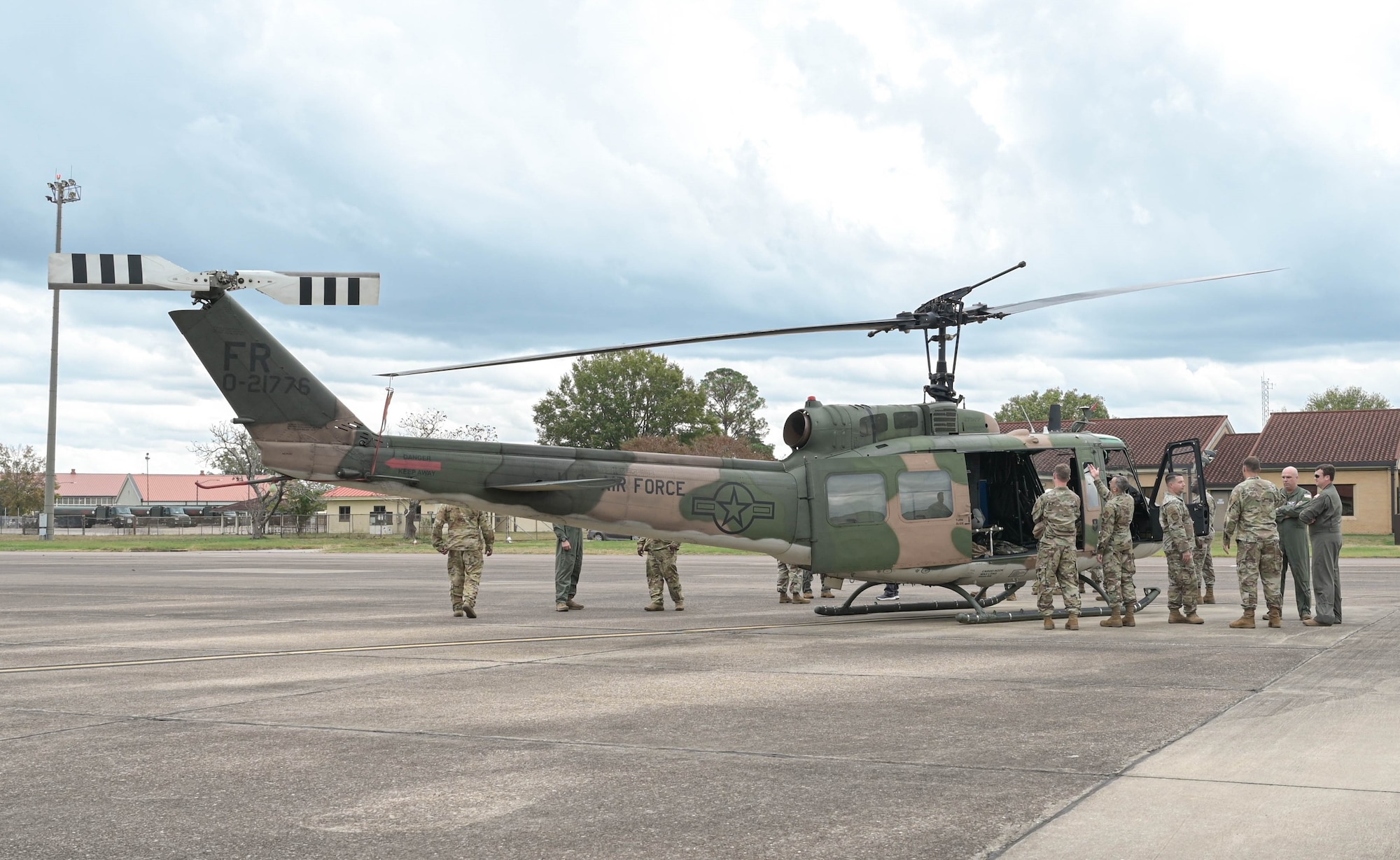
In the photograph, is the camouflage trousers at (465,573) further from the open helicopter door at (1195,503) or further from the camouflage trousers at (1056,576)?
the open helicopter door at (1195,503)

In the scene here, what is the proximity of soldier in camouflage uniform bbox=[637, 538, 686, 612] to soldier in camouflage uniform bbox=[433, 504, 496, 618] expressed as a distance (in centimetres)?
215

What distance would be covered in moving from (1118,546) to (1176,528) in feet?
2.36

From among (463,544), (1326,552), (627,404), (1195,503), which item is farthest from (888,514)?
(627,404)

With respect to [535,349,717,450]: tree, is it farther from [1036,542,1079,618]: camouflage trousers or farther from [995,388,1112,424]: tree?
[1036,542,1079,618]: camouflage trousers

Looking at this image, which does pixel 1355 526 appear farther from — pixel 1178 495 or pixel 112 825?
pixel 112 825

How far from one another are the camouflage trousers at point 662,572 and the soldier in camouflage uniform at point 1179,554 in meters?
6.19

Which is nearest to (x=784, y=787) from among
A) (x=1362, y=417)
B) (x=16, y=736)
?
(x=16, y=736)

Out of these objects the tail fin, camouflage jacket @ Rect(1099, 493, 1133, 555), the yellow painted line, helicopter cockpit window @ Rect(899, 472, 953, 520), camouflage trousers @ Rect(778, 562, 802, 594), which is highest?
the tail fin

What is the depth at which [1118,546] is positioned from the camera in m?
13.7

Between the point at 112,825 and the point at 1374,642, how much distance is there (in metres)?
10.7

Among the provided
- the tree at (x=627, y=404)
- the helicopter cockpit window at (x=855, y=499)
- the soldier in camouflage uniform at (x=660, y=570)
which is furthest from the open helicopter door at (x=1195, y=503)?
the tree at (x=627, y=404)

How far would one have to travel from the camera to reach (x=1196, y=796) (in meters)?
4.94

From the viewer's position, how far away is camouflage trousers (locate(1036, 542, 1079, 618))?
500 inches

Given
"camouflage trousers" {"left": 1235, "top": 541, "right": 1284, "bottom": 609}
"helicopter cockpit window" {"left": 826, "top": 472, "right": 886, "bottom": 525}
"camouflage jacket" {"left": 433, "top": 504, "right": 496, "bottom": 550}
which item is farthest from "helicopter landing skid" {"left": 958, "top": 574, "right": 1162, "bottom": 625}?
"camouflage jacket" {"left": 433, "top": 504, "right": 496, "bottom": 550}
